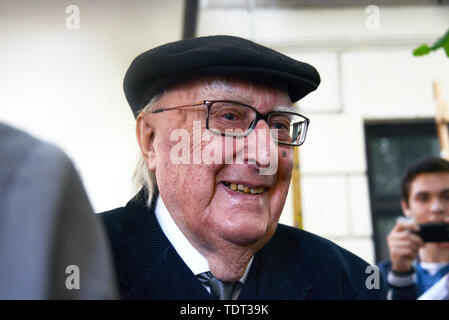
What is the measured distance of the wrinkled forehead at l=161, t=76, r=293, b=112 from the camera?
3.59ft

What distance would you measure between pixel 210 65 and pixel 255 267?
0.51 meters

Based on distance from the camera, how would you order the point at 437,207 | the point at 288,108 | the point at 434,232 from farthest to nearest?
the point at 437,207 → the point at 434,232 → the point at 288,108

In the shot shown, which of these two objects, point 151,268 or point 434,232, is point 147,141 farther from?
point 434,232

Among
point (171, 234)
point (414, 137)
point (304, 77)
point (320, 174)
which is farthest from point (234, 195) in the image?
point (414, 137)

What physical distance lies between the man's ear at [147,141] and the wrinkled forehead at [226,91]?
4.4 inches

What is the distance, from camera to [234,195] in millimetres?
1068

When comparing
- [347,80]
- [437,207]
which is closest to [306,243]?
[437,207]

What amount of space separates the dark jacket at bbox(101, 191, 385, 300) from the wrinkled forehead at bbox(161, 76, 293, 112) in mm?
315

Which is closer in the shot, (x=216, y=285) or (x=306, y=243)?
(x=216, y=285)

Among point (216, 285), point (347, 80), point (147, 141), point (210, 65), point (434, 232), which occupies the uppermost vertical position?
point (347, 80)

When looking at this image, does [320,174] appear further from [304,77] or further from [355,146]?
[304,77]

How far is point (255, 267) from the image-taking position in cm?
120

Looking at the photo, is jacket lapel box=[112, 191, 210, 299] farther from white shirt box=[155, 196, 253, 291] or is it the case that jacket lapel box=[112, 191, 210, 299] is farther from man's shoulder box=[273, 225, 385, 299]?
man's shoulder box=[273, 225, 385, 299]

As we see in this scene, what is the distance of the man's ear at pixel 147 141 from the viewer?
3.90ft
